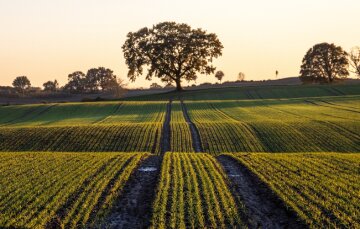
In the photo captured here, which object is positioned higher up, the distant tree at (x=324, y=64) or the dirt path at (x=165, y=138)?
the distant tree at (x=324, y=64)

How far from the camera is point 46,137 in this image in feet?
140

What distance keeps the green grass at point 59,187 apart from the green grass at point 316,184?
326 inches

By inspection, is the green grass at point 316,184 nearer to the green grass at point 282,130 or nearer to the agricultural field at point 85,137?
the green grass at point 282,130

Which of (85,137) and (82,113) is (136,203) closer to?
(85,137)

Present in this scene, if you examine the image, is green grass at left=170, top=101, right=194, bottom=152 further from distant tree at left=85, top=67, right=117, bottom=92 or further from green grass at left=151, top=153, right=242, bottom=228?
distant tree at left=85, top=67, right=117, bottom=92

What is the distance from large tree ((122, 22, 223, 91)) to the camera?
10200cm

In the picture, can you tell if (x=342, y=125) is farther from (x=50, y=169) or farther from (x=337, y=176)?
(x=50, y=169)

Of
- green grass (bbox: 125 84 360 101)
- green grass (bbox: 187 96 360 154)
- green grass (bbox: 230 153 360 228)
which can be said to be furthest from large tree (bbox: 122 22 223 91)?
green grass (bbox: 230 153 360 228)

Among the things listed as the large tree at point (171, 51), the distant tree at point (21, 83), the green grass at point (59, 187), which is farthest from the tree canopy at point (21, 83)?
the green grass at point (59, 187)

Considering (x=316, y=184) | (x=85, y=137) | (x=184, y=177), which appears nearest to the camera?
(x=316, y=184)

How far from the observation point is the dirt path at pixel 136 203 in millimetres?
15555

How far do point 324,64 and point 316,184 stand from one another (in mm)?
99119

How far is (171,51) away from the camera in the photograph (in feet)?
336

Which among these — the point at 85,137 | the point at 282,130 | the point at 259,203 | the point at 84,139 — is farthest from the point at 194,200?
the point at 282,130
